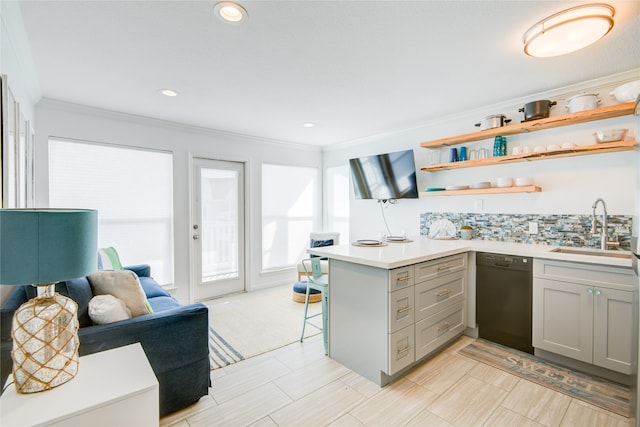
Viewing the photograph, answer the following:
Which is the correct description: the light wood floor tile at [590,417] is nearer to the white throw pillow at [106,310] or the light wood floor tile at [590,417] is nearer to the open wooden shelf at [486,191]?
the open wooden shelf at [486,191]

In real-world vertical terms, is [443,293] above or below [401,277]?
below

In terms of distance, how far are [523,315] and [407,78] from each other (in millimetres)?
2258

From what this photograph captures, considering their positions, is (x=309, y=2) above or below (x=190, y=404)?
above

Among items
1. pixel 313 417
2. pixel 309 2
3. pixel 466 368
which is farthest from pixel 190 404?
pixel 309 2

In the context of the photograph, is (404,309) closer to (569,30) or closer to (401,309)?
(401,309)

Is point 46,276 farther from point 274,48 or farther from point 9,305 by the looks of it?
point 274,48

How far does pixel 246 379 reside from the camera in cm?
221

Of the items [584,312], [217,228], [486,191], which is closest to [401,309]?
[584,312]

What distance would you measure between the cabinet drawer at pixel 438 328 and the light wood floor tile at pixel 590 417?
0.86m

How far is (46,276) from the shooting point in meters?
1.06

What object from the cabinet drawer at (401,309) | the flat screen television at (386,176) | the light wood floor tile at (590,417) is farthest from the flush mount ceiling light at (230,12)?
the light wood floor tile at (590,417)

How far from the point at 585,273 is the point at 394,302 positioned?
57.8 inches

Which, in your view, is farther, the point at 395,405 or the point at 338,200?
the point at 338,200

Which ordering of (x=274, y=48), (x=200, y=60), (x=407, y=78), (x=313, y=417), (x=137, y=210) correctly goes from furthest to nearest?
(x=137, y=210), (x=407, y=78), (x=200, y=60), (x=274, y=48), (x=313, y=417)
